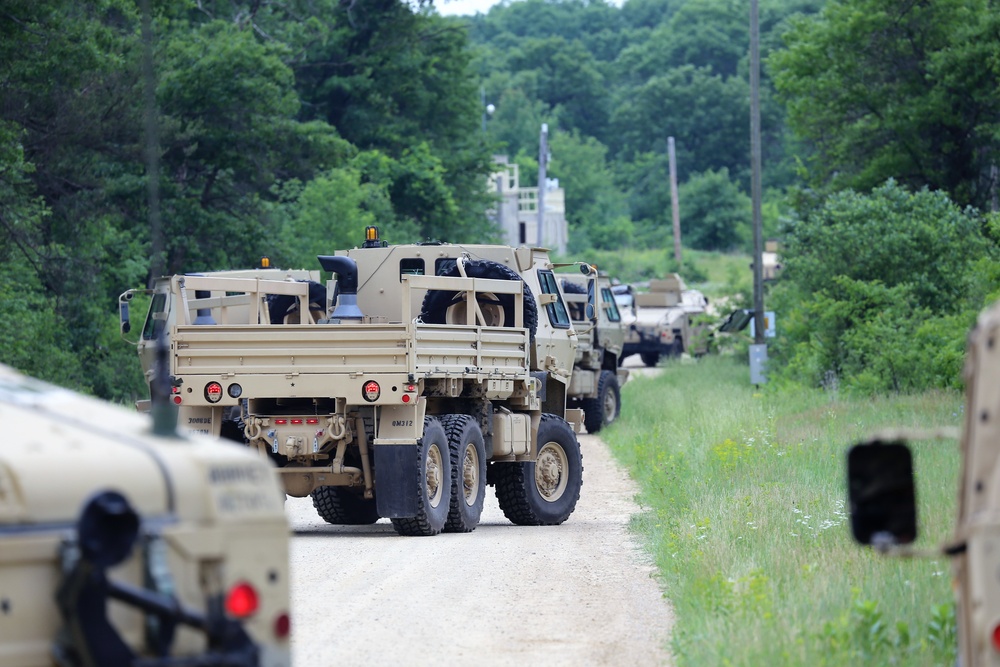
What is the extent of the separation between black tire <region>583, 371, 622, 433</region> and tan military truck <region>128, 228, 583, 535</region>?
9.40 m

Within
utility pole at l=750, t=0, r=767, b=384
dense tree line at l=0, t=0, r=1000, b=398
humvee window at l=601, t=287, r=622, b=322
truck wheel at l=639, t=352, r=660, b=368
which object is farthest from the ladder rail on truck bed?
truck wheel at l=639, t=352, r=660, b=368

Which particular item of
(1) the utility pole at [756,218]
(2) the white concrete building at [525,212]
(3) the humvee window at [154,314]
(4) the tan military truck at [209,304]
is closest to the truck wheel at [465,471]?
(4) the tan military truck at [209,304]

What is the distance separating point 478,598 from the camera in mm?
11078

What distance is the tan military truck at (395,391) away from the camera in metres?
14.2

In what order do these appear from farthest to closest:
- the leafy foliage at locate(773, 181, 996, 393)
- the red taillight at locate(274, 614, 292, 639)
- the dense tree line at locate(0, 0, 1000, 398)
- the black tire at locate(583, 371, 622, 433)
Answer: the black tire at locate(583, 371, 622, 433)
the dense tree line at locate(0, 0, 1000, 398)
the leafy foliage at locate(773, 181, 996, 393)
the red taillight at locate(274, 614, 292, 639)

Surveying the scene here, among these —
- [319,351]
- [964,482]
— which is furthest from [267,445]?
[964,482]

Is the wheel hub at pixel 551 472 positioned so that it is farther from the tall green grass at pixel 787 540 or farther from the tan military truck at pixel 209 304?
the tan military truck at pixel 209 304

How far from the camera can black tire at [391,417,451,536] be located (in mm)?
14367

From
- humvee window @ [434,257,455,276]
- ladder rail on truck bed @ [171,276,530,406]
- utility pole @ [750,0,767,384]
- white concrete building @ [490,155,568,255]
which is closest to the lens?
ladder rail on truck bed @ [171,276,530,406]

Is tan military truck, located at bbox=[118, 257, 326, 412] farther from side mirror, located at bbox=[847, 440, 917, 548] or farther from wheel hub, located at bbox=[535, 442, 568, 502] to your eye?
side mirror, located at bbox=[847, 440, 917, 548]

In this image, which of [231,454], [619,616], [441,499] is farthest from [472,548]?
[231,454]

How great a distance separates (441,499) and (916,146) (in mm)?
22532

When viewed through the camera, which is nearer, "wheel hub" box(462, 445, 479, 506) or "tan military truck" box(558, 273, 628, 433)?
"wheel hub" box(462, 445, 479, 506)

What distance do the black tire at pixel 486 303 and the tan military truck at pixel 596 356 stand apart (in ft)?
25.7
